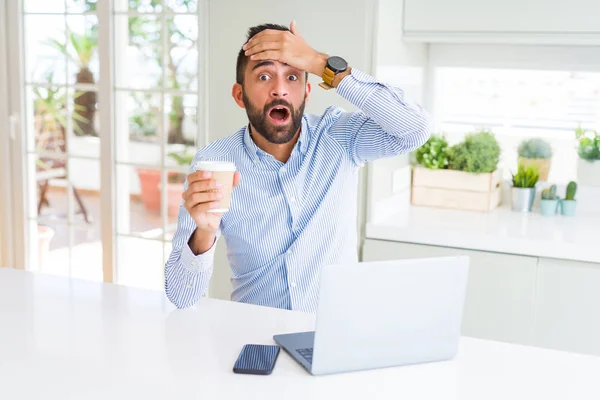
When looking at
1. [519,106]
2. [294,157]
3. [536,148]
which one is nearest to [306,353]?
[294,157]

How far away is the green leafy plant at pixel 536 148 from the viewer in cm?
337

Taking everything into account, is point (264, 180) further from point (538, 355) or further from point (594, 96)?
point (594, 96)

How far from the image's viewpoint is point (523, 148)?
339 cm

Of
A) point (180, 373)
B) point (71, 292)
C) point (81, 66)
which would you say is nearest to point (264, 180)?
point (71, 292)

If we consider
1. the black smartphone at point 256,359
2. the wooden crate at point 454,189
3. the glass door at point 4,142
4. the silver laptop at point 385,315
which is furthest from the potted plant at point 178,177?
the silver laptop at point 385,315

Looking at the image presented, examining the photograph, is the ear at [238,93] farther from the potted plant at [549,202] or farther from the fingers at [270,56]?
the potted plant at [549,202]

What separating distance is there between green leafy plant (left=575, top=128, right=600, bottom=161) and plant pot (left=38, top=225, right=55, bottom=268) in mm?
2716

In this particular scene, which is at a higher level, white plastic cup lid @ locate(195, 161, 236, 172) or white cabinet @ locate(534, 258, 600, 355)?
white plastic cup lid @ locate(195, 161, 236, 172)

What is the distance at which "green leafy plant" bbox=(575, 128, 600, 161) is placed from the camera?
10.7 ft

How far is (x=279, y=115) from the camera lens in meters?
2.06

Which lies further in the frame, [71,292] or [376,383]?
[71,292]

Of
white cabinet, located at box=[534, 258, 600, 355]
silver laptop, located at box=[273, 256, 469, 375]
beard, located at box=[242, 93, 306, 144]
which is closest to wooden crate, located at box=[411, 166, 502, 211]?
white cabinet, located at box=[534, 258, 600, 355]

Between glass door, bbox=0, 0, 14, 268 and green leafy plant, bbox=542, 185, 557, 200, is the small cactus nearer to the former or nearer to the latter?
green leafy plant, bbox=542, 185, 557, 200

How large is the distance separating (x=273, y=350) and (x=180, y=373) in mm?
200
